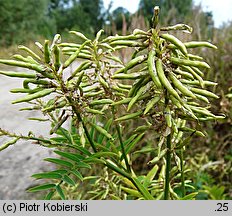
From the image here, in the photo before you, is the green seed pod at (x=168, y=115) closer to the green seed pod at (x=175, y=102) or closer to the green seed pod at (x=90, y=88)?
the green seed pod at (x=175, y=102)

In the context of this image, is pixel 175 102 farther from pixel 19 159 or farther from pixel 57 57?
pixel 19 159

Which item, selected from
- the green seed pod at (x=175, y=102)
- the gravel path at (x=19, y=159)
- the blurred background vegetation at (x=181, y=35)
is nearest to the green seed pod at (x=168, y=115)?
the green seed pod at (x=175, y=102)

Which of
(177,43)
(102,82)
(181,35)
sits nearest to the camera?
(177,43)

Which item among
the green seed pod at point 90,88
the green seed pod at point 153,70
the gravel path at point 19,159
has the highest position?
the green seed pod at point 153,70

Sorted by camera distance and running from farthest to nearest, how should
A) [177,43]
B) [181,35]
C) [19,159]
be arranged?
[181,35], [19,159], [177,43]

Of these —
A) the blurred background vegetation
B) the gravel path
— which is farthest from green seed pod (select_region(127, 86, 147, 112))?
the gravel path

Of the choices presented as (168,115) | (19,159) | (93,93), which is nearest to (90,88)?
(93,93)

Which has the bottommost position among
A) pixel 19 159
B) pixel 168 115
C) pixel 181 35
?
pixel 19 159
